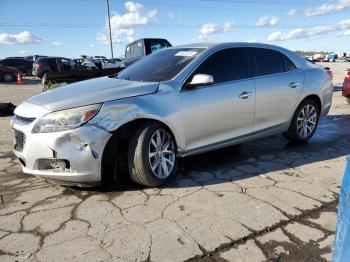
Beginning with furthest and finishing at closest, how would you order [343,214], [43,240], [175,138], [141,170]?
[175,138]
[141,170]
[43,240]
[343,214]

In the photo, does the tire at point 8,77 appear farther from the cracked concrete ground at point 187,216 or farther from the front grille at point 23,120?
the front grille at point 23,120

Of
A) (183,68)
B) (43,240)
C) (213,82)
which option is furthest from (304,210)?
(43,240)

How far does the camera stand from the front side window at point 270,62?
5.08 m

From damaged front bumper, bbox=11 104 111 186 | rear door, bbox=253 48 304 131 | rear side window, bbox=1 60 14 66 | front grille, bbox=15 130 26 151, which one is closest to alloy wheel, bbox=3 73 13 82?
rear side window, bbox=1 60 14 66

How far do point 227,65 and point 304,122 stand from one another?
1.92 metres

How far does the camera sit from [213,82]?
4312 mm

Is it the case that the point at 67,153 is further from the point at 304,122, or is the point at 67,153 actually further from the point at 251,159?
the point at 304,122

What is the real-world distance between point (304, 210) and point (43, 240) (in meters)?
2.37

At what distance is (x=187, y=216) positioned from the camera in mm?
3334

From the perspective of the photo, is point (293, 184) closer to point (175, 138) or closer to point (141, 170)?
point (175, 138)

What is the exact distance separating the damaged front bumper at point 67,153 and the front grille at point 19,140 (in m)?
0.01

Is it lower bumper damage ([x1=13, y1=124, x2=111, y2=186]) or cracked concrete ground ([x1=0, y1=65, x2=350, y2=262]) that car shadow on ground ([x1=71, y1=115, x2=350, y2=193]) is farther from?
lower bumper damage ([x1=13, y1=124, x2=111, y2=186])

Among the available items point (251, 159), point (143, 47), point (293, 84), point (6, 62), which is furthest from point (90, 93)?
point (6, 62)

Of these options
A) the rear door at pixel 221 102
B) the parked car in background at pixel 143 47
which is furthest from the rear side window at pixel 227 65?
the parked car in background at pixel 143 47
